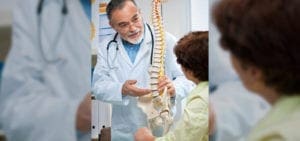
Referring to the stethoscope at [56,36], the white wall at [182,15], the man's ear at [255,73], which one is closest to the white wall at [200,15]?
the white wall at [182,15]

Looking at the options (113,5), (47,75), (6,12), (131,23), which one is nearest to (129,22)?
(131,23)

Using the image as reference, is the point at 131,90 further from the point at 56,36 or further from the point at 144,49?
the point at 56,36

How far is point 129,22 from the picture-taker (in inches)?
79.7

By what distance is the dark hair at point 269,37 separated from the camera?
1.40 metres

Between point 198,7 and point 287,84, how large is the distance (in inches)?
23.1

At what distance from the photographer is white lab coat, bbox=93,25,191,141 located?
1.99 meters

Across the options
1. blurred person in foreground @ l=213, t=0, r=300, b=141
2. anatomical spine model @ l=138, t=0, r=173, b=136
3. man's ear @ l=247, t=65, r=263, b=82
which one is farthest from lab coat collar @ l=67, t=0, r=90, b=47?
man's ear @ l=247, t=65, r=263, b=82

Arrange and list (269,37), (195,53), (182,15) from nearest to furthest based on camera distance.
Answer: (269,37), (195,53), (182,15)

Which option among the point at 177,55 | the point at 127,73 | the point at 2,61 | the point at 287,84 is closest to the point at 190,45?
the point at 177,55

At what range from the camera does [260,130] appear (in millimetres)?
1476

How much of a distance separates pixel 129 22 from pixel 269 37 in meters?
0.81

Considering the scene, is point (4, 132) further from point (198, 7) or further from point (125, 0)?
point (198, 7)

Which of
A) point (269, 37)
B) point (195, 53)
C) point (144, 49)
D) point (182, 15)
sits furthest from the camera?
point (144, 49)

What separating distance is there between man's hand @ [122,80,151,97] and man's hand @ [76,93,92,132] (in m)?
0.19
